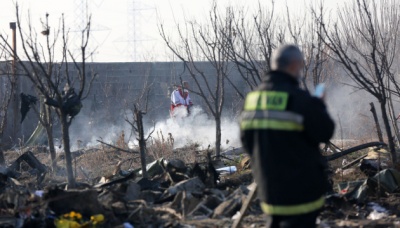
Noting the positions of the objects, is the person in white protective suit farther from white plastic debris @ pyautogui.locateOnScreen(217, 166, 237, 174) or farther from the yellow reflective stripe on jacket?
the yellow reflective stripe on jacket

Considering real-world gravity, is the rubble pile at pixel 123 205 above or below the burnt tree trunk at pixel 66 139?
below

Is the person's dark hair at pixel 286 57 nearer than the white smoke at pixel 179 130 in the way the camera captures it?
Yes

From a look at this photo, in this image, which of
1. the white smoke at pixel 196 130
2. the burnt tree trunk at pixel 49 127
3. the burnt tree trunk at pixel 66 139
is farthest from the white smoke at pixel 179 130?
the burnt tree trunk at pixel 66 139

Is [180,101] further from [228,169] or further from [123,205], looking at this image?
[123,205]

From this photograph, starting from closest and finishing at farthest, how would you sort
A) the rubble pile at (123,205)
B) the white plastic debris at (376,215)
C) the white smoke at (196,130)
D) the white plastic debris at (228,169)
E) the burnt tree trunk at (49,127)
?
the rubble pile at (123,205) → the white plastic debris at (376,215) → the white plastic debris at (228,169) → the burnt tree trunk at (49,127) → the white smoke at (196,130)

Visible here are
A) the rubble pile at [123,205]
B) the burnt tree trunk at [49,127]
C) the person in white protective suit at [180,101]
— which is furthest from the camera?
the person in white protective suit at [180,101]

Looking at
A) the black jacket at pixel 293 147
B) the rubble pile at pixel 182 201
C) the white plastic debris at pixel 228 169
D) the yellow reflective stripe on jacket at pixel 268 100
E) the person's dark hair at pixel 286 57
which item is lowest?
the white plastic debris at pixel 228 169

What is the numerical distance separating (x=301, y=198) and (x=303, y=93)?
0.74 meters

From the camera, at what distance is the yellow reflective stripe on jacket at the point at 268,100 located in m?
4.88

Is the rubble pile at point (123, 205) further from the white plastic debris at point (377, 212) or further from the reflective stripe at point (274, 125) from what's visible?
the reflective stripe at point (274, 125)

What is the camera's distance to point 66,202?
7.62 m

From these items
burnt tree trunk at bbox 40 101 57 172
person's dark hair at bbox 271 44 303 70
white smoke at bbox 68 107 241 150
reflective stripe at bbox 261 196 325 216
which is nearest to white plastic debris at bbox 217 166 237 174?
burnt tree trunk at bbox 40 101 57 172

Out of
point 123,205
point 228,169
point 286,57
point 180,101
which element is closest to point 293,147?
point 286,57

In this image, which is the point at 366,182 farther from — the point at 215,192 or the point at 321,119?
the point at 321,119
